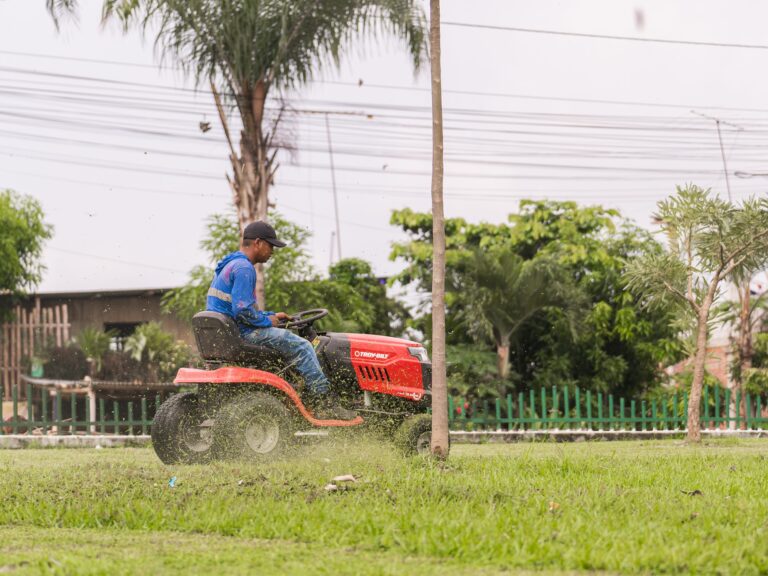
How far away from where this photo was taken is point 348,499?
593cm

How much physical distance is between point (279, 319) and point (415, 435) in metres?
1.60

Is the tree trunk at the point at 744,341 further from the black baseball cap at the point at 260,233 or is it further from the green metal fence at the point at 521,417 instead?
the black baseball cap at the point at 260,233

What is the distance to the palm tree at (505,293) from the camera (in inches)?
688

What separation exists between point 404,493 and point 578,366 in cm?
1353

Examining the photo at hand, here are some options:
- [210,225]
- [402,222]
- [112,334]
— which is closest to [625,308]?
[402,222]

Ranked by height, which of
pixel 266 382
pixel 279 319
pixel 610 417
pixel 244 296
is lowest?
pixel 610 417

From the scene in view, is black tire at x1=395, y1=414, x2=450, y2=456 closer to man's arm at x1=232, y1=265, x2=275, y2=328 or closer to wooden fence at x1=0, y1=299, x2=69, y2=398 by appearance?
man's arm at x1=232, y1=265, x2=275, y2=328

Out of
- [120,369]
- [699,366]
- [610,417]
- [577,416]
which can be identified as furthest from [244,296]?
[120,369]

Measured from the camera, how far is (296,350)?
28.7ft

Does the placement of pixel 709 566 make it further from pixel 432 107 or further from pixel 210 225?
pixel 210 225

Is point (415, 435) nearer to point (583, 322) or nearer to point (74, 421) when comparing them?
point (74, 421)

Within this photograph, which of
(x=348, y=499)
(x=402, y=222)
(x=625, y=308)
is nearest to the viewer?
(x=348, y=499)

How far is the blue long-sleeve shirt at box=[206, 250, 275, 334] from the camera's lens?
8.47m

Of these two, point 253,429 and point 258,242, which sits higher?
point 258,242
